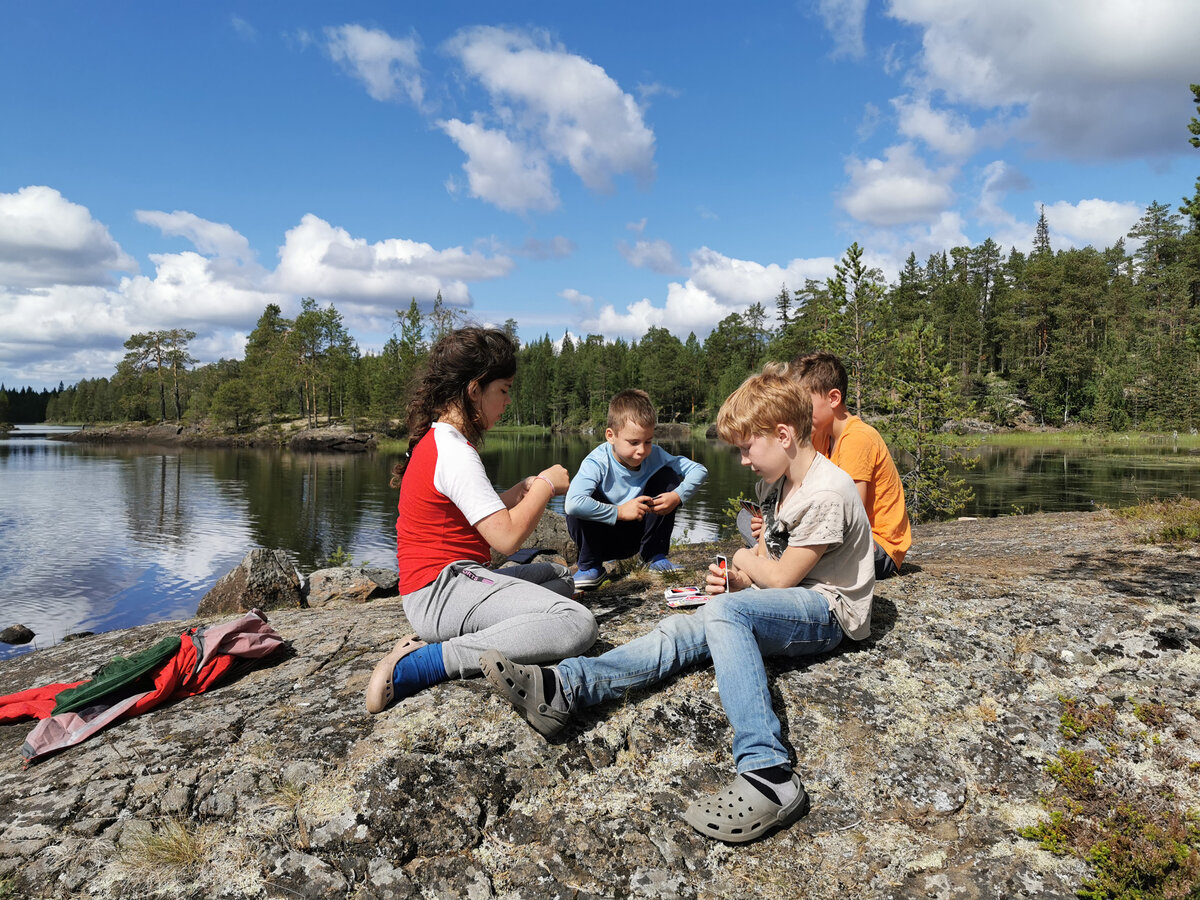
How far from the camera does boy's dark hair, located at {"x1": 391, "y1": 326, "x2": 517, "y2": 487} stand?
4016mm

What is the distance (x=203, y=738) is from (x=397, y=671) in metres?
0.97

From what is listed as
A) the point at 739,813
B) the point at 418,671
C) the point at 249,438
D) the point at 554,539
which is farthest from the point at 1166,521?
the point at 249,438

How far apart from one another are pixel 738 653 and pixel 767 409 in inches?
52.2

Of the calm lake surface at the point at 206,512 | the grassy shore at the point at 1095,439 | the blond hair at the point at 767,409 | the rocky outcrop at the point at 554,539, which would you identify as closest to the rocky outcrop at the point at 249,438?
the calm lake surface at the point at 206,512

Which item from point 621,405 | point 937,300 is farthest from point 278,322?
point 621,405

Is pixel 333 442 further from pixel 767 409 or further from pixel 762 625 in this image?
pixel 762 625

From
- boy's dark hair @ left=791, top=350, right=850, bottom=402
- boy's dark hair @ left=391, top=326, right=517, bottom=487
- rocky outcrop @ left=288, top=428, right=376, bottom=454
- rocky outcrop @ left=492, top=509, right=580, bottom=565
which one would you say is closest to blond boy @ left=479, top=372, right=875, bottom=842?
boy's dark hair @ left=791, top=350, right=850, bottom=402

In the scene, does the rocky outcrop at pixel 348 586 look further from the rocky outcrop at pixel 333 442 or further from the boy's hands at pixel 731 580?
the rocky outcrop at pixel 333 442

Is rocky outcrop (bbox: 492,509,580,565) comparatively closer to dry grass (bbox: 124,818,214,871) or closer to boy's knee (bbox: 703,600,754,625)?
boy's knee (bbox: 703,600,754,625)

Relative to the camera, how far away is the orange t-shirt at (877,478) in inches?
193

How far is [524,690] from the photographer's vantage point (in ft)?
10.1

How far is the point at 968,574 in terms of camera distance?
17.7 ft

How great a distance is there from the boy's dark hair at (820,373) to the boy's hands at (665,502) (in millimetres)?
1455

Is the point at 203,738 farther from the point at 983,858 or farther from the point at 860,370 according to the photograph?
the point at 860,370
